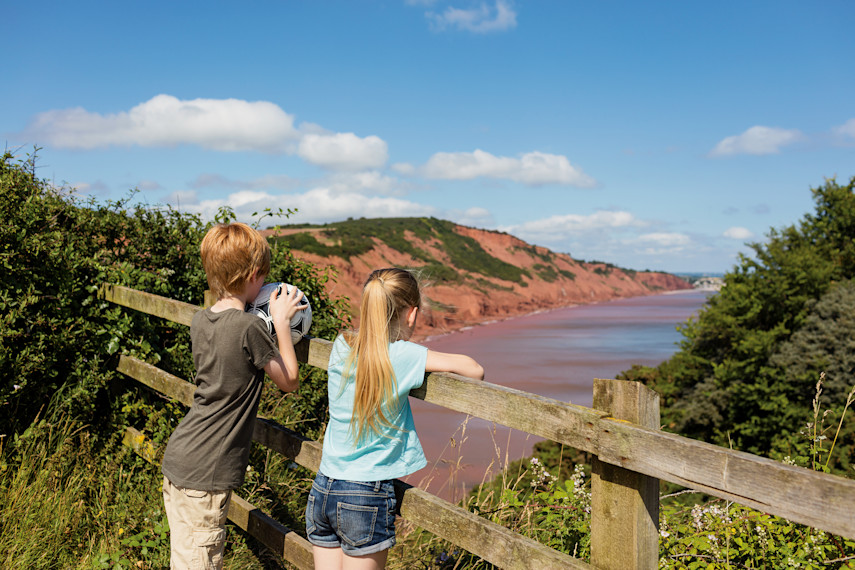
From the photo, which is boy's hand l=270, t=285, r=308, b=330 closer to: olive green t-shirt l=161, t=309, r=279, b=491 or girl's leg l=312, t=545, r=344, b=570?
olive green t-shirt l=161, t=309, r=279, b=491

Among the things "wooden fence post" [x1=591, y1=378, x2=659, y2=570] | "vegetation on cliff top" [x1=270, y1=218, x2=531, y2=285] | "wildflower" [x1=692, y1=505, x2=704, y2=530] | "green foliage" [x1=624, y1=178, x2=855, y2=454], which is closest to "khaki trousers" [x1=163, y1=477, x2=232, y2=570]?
"wooden fence post" [x1=591, y1=378, x2=659, y2=570]

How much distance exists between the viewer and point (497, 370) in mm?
45094

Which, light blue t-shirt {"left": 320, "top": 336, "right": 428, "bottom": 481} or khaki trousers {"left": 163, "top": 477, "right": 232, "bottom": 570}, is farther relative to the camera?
khaki trousers {"left": 163, "top": 477, "right": 232, "bottom": 570}

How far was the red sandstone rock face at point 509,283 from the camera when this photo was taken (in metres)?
57.8

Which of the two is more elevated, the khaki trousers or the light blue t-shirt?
the light blue t-shirt

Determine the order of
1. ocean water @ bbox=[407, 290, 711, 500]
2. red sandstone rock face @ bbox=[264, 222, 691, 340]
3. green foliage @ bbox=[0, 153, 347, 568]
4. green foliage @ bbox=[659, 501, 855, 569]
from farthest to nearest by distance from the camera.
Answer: red sandstone rock face @ bbox=[264, 222, 691, 340]
ocean water @ bbox=[407, 290, 711, 500]
green foliage @ bbox=[0, 153, 347, 568]
green foliage @ bbox=[659, 501, 855, 569]

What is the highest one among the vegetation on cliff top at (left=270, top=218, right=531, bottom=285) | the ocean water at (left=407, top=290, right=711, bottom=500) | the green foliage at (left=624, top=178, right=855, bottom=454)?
the vegetation on cliff top at (left=270, top=218, right=531, bottom=285)

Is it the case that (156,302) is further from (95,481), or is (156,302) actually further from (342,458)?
(342,458)

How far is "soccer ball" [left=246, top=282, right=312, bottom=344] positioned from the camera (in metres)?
2.78

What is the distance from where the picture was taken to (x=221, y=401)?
8.71 feet

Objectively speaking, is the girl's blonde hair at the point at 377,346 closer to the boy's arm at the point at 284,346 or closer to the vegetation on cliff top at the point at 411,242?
the boy's arm at the point at 284,346

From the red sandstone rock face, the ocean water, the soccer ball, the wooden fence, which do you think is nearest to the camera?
the wooden fence

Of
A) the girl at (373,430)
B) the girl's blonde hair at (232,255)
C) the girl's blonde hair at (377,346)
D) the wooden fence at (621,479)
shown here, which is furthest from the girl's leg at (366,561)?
the girl's blonde hair at (232,255)

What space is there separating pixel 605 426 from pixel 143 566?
112 inches
